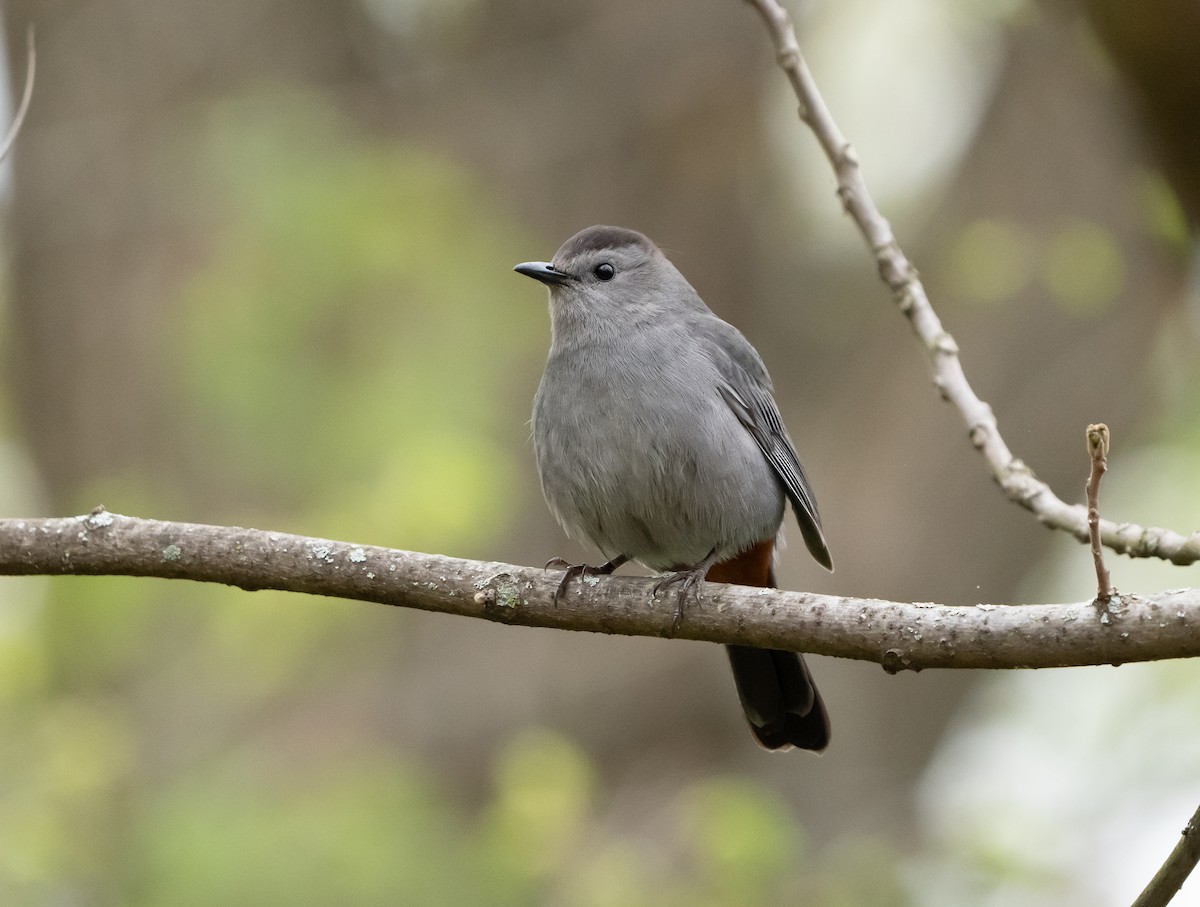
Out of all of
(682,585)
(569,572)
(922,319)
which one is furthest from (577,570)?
(922,319)

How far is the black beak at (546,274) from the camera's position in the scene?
469 cm

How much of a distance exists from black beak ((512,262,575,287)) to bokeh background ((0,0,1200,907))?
164 cm

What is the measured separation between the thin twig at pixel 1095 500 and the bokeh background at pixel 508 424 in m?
3.44

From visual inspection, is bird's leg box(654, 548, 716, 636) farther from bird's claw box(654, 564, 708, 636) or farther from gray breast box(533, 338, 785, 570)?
gray breast box(533, 338, 785, 570)

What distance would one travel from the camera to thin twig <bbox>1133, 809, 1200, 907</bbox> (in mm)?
2494

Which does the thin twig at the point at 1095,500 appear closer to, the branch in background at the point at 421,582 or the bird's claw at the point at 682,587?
the branch in background at the point at 421,582

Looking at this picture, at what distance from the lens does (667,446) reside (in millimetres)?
4129

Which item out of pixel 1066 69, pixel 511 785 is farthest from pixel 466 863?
pixel 1066 69

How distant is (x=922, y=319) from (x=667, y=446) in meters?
0.91

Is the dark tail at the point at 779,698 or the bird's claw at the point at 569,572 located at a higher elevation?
the bird's claw at the point at 569,572

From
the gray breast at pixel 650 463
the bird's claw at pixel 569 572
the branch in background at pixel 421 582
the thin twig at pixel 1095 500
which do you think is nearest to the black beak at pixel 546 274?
the gray breast at pixel 650 463

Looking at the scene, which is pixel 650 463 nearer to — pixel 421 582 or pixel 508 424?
pixel 421 582

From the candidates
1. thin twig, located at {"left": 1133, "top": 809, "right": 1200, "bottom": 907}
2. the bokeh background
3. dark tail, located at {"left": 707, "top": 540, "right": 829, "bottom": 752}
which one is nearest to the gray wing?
dark tail, located at {"left": 707, "top": 540, "right": 829, "bottom": 752}

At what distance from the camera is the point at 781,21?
138 inches
